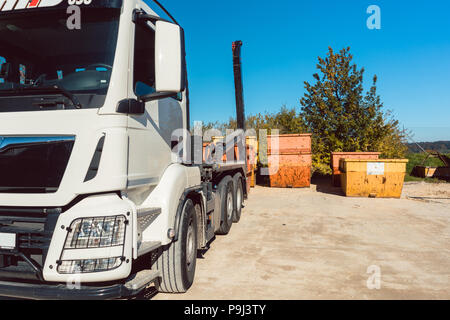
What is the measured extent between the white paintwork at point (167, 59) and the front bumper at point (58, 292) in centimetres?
148

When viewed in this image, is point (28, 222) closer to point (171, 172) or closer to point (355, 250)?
point (171, 172)

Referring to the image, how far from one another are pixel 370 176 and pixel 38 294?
10.1 m

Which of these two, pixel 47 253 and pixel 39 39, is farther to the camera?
pixel 39 39

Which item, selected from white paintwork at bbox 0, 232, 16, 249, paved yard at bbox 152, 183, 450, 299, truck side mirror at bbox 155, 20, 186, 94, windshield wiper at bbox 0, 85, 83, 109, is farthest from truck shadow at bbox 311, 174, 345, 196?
white paintwork at bbox 0, 232, 16, 249

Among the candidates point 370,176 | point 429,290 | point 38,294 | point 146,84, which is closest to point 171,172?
point 146,84

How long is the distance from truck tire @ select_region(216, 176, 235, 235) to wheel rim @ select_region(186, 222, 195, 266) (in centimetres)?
168

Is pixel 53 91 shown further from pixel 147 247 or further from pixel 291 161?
pixel 291 161

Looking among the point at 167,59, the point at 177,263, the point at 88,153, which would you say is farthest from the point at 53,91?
the point at 177,263

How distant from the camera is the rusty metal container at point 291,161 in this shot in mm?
12477

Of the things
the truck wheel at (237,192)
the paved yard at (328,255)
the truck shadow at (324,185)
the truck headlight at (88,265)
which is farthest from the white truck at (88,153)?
the truck shadow at (324,185)

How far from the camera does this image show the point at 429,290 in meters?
3.55

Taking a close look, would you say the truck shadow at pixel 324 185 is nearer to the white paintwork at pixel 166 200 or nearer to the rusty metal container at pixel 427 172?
the rusty metal container at pixel 427 172

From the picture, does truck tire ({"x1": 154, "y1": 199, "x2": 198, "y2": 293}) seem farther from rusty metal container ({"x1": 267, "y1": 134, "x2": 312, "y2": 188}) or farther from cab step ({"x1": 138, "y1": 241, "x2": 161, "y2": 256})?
rusty metal container ({"x1": 267, "y1": 134, "x2": 312, "y2": 188})

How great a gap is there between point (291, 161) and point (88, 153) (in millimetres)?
11026
